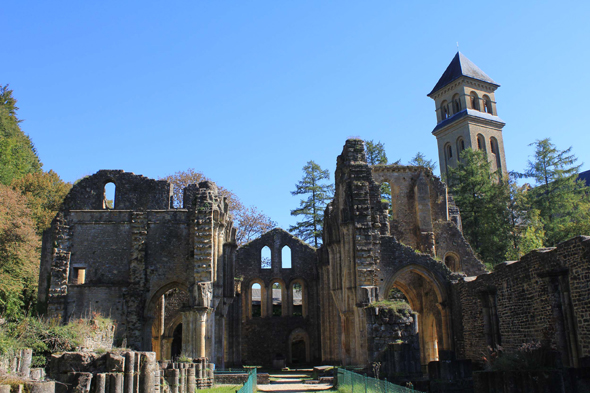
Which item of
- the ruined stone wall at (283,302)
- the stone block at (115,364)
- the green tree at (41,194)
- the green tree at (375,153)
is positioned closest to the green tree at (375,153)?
the green tree at (375,153)

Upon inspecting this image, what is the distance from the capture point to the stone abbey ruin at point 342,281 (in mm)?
14155

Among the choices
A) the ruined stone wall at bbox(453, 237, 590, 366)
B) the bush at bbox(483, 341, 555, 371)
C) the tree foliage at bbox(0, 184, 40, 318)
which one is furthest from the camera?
the tree foliage at bbox(0, 184, 40, 318)

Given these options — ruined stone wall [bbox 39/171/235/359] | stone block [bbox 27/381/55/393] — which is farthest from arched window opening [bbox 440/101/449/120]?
stone block [bbox 27/381/55/393]

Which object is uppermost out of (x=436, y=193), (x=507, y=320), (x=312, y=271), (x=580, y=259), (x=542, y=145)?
(x=542, y=145)

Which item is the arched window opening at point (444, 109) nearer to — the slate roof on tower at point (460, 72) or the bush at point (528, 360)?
the slate roof on tower at point (460, 72)

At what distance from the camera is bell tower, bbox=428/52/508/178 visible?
185ft

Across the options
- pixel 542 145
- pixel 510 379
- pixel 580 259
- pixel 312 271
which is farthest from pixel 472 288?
pixel 542 145

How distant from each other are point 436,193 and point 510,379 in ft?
67.2

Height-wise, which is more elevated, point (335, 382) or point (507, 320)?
point (507, 320)

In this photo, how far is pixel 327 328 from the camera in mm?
24969

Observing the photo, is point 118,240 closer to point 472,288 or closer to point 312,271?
point 312,271

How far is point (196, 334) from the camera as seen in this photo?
61.6 feet

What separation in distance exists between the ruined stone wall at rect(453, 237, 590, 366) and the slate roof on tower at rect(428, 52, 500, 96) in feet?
143

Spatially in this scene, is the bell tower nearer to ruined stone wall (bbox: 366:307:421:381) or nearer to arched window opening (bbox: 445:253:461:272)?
arched window opening (bbox: 445:253:461:272)
